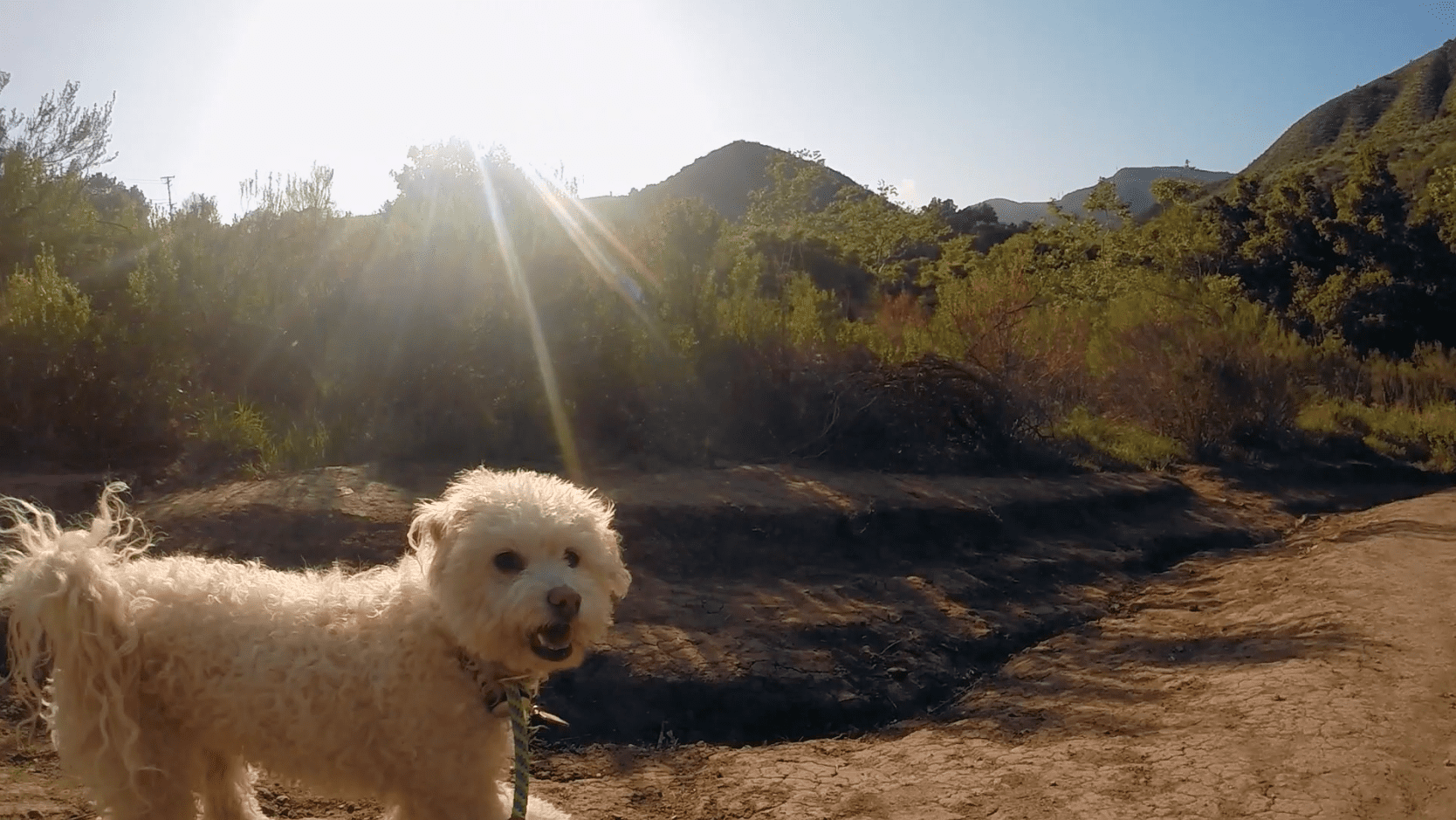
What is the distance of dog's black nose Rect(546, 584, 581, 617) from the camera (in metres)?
2.94

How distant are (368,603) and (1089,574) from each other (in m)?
7.50

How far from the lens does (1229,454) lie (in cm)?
1534

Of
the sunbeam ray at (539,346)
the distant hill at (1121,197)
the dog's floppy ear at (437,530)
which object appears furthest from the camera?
the distant hill at (1121,197)

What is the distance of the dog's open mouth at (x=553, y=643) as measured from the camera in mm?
2957

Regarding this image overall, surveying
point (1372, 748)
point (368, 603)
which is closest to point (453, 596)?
point (368, 603)

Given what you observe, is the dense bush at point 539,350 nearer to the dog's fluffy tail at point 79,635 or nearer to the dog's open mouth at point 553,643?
the dog's fluffy tail at point 79,635

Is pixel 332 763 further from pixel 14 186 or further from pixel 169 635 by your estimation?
pixel 14 186

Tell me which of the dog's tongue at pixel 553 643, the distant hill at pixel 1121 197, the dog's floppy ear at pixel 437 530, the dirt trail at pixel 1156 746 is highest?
the distant hill at pixel 1121 197

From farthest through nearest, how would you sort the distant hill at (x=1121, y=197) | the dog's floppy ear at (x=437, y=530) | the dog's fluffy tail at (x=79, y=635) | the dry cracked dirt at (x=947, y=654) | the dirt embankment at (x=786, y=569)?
the distant hill at (x=1121, y=197) < the dirt embankment at (x=786, y=569) < the dry cracked dirt at (x=947, y=654) < the dog's floppy ear at (x=437, y=530) < the dog's fluffy tail at (x=79, y=635)

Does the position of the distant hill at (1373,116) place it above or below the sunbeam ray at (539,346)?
above

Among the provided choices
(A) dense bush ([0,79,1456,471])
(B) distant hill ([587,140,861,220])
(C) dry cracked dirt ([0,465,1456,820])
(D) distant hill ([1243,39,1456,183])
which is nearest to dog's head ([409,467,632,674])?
(C) dry cracked dirt ([0,465,1456,820])

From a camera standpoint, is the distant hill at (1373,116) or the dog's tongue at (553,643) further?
the distant hill at (1373,116)

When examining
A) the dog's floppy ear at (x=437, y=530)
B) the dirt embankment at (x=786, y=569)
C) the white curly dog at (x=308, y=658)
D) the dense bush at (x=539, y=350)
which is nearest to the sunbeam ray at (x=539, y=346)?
the dense bush at (x=539, y=350)

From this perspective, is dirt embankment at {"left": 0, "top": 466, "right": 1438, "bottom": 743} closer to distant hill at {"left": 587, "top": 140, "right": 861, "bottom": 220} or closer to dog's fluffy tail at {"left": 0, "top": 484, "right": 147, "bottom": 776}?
dog's fluffy tail at {"left": 0, "top": 484, "right": 147, "bottom": 776}
